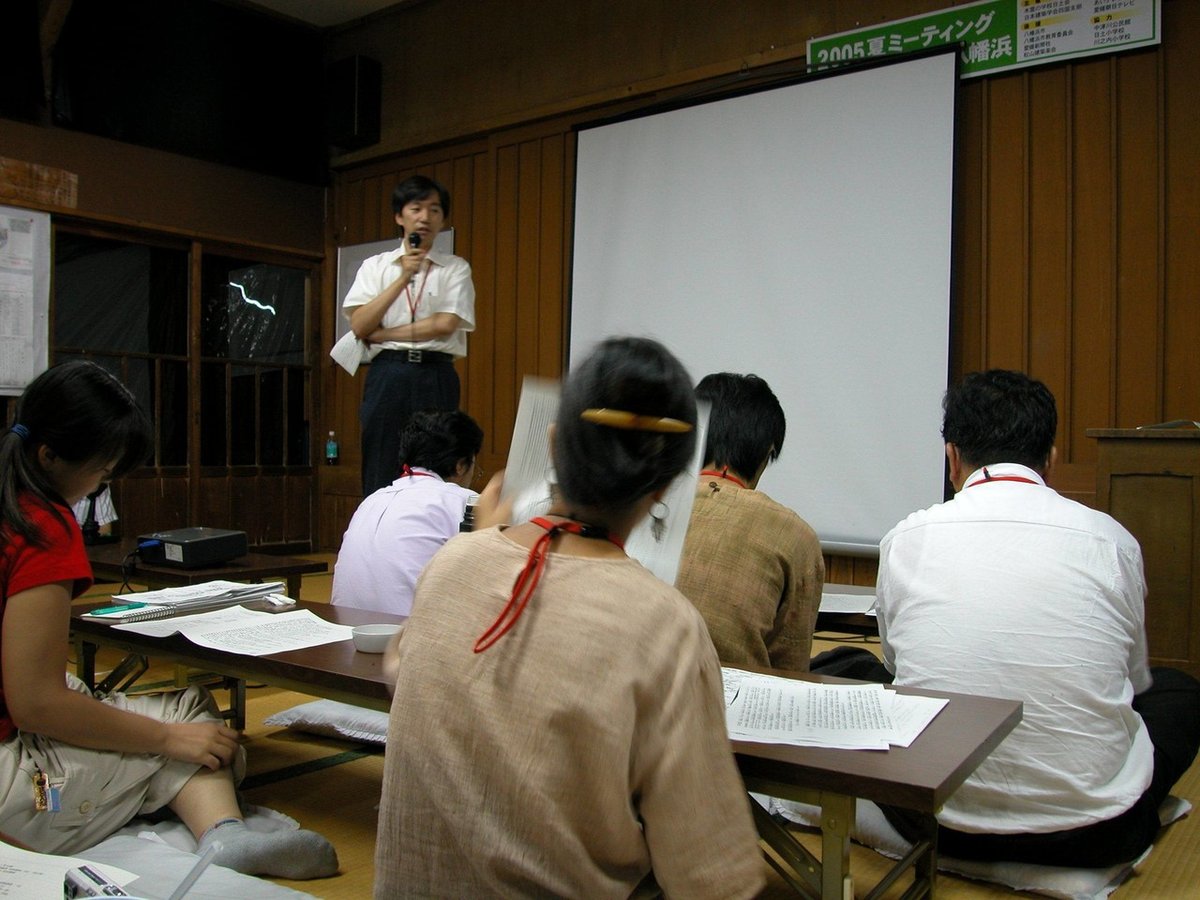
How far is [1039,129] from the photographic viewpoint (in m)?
3.85

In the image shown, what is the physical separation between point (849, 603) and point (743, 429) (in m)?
0.73

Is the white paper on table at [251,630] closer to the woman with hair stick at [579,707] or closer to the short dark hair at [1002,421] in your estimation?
the woman with hair stick at [579,707]

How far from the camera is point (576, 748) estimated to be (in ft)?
2.90

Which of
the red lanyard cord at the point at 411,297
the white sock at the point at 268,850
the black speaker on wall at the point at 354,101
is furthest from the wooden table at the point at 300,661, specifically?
the black speaker on wall at the point at 354,101

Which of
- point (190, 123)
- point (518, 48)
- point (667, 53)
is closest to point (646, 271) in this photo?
point (667, 53)

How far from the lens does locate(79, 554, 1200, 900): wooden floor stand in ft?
5.47

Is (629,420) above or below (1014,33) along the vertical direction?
below

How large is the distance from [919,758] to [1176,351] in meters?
3.10

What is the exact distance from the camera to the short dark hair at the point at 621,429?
3.03 feet

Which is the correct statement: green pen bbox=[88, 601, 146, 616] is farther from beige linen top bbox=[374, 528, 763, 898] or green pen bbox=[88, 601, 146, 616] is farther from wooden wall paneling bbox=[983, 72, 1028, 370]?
wooden wall paneling bbox=[983, 72, 1028, 370]

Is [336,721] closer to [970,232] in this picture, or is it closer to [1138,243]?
[970,232]

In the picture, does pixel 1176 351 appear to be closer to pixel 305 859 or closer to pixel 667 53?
pixel 667 53

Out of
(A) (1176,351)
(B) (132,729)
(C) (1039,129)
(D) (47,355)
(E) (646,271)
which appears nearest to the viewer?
(B) (132,729)

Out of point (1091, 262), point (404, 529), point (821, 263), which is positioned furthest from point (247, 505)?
point (1091, 262)
